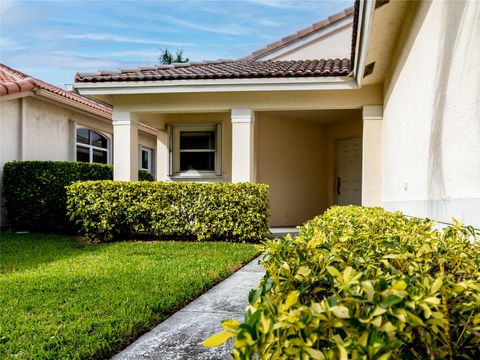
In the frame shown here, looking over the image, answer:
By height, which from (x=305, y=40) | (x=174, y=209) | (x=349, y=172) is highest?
(x=305, y=40)

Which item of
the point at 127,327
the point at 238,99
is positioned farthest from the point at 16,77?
the point at 127,327

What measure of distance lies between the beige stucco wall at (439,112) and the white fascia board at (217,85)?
2.11 m

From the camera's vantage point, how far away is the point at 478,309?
1.51 metres

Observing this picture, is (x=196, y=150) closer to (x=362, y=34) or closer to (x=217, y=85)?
(x=217, y=85)

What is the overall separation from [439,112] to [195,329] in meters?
3.17

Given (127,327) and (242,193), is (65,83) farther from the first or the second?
(127,327)

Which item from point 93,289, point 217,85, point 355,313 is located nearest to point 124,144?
point 217,85

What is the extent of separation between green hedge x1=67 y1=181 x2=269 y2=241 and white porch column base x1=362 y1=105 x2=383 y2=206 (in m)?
2.29

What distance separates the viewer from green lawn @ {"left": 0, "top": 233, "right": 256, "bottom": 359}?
3.26 metres

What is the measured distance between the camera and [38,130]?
39.4ft

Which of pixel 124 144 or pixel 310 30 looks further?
pixel 310 30

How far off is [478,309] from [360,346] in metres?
0.64

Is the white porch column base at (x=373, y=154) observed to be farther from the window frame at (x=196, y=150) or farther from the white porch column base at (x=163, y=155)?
the white porch column base at (x=163, y=155)

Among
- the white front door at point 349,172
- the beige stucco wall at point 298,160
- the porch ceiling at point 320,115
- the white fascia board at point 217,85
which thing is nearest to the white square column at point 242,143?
the white fascia board at point 217,85
